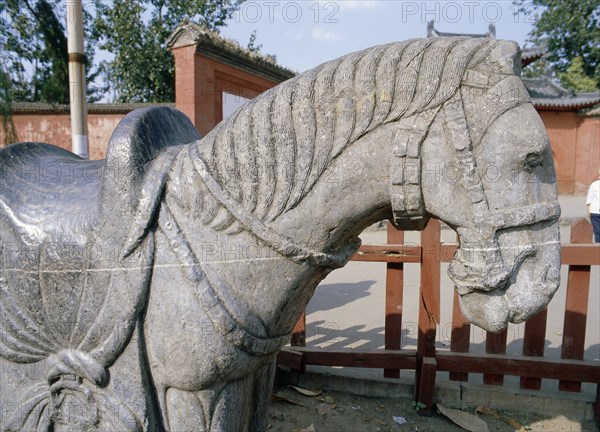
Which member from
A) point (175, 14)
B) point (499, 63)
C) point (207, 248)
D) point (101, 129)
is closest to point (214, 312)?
point (207, 248)

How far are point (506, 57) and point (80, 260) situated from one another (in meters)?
1.12

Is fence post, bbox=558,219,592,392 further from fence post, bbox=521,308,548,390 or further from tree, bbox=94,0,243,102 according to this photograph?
tree, bbox=94,0,243,102

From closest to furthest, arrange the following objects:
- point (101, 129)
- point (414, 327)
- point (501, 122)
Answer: point (501, 122)
point (414, 327)
point (101, 129)

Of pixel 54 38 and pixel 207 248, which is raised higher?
pixel 54 38

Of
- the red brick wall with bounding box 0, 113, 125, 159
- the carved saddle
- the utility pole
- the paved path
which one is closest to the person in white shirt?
the paved path

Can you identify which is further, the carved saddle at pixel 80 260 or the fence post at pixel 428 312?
the fence post at pixel 428 312

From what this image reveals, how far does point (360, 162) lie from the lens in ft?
3.08

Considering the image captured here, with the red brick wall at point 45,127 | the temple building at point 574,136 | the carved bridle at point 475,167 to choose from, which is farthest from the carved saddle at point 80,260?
the temple building at point 574,136

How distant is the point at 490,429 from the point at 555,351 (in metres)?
1.28

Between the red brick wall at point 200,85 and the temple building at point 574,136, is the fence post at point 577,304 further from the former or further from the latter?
the temple building at point 574,136

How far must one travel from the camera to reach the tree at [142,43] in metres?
16.8

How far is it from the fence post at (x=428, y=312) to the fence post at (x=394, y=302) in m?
0.16

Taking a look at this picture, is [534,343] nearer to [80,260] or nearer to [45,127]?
[80,260]

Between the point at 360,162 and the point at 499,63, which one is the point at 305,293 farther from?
the point at 499,63
